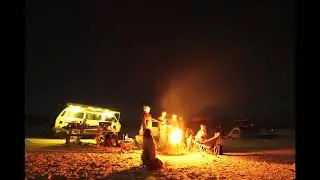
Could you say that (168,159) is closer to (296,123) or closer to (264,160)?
(264,160)

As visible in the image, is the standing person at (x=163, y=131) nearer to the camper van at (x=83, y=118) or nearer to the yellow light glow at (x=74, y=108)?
the camper van at (x=83, y=118)

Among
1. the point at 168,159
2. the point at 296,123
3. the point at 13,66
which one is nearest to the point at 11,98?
the point at 13,66

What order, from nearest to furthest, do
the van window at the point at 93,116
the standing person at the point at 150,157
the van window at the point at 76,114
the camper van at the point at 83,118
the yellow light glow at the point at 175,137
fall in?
the standing person at the point at 150,157, the yellow light glow at the point at 175,137, the camper van at the point at 83,118, the van window at the point at 76,114, the van window at the point at 93,116

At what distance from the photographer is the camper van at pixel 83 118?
62.3ft

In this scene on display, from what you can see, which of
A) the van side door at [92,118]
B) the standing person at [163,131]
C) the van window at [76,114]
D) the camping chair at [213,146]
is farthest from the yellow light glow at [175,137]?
the van window at [76,114]

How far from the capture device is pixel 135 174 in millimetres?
9500

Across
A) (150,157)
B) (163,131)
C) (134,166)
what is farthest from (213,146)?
(150,157)

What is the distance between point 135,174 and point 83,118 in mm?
10663

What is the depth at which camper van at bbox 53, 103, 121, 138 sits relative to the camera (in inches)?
747

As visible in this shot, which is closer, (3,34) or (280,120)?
(3,34)

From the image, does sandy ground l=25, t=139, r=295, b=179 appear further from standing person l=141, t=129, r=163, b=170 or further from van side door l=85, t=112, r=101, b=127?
van side door l=85, t=112, r=101, b=127

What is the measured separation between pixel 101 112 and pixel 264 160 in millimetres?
9664

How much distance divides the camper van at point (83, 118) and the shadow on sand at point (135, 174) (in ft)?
26.8

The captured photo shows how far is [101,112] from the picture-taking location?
804 inches
